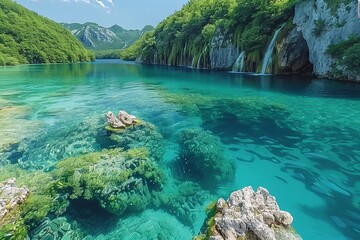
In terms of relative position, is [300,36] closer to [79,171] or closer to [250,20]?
[250,20]

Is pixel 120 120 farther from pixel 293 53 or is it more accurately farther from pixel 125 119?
pixel 293 53

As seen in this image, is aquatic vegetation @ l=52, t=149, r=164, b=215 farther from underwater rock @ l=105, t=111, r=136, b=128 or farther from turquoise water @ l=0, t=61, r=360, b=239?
underwater rock @ l=105, t=111, r=136, b=128

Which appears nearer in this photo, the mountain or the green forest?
the green forest

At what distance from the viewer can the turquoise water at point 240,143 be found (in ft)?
20.3

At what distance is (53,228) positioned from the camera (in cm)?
581

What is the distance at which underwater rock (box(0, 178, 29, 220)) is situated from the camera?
590cm

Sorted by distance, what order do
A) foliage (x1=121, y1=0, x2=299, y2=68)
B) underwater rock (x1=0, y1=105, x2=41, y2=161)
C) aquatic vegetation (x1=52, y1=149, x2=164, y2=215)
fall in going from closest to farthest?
1. aquatic vegetation (x1=52, y1=149, x2=164, y2=215)
2. underwater rock (x1=0, y1=105, x2=41, y2=161)
3. foliage (x1=121, y1=0, x2=299, y2=68)

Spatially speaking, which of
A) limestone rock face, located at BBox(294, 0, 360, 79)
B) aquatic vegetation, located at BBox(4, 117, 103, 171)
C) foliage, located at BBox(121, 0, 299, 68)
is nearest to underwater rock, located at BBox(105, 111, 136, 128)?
aquatic vegetation, located at BBox(4, 117, 103, 171)

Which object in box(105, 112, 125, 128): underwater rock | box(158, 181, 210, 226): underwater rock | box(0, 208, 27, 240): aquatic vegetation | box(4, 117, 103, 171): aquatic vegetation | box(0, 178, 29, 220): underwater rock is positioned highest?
box(105, 112, 125, 128): underwater rock

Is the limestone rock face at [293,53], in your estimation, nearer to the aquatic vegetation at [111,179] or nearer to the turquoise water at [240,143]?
the turquoise water at [240,143]

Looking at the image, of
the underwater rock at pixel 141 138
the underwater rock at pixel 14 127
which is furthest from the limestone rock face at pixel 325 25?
the underwater rock at pixel 14 127

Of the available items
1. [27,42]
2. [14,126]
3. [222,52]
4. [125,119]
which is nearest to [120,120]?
[125,119]

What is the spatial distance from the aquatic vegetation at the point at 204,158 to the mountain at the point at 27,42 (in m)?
89.7

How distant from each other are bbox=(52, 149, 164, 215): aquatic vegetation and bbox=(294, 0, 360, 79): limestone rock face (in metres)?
26.8
